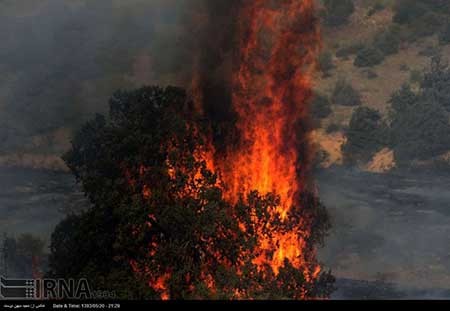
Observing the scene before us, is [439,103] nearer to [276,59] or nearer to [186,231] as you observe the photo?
[276,59]

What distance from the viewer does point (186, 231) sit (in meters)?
20.7

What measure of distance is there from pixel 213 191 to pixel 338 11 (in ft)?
170

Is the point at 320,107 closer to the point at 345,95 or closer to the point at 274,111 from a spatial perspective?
the point at 345,95

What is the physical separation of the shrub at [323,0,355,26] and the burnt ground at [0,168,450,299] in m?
26.0

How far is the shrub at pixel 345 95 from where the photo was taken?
56219 millimetres

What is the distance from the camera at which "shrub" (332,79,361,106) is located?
2213 inches

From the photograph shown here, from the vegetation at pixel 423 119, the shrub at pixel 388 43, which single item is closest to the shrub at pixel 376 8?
the shrub at pixel 388 43

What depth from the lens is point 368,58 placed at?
63.0 meters

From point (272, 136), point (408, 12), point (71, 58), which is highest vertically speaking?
point (408, 12)

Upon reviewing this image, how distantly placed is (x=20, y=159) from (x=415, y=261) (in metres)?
25.0

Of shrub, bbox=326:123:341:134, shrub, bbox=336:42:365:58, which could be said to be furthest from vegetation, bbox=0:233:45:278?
shrub, bbox=336:42:365:58

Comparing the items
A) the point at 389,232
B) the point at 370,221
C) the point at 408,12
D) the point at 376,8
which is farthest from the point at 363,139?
the point at 376,8

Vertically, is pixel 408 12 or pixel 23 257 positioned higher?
pixel 408 12
